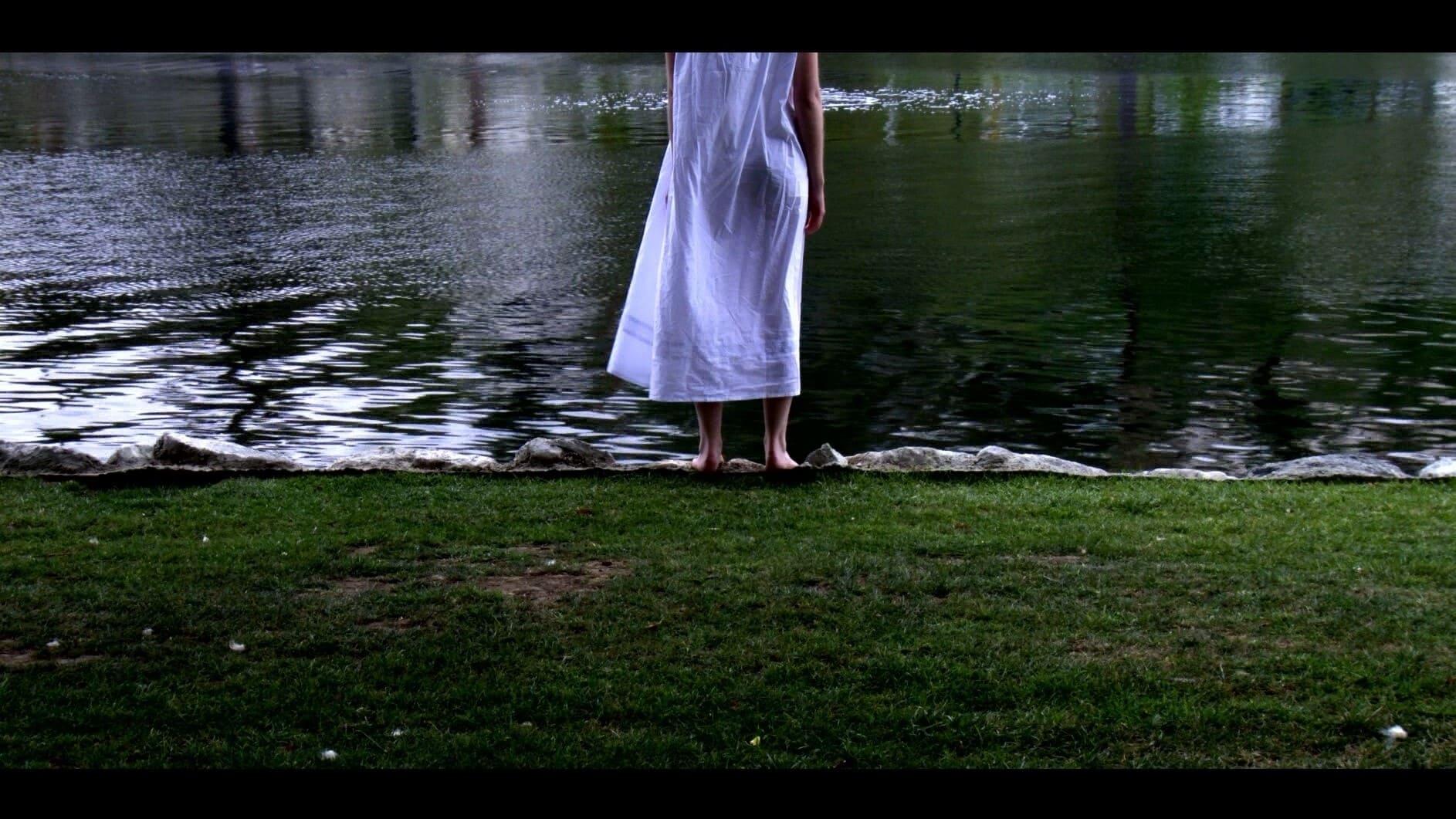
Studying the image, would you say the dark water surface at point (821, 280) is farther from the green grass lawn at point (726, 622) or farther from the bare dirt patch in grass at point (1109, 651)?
the bare dirt patch in grass at point (1109, 651)

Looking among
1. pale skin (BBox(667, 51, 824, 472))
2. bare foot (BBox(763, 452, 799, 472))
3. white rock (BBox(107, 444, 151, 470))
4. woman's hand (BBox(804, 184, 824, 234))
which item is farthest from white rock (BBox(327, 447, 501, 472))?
woman's hand (BBox(804, 184, 824, 234))

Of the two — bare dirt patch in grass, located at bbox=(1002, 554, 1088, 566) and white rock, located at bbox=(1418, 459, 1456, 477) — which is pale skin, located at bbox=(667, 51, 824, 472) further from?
white rock, located at bbox=(1418, 459, 1456, 477)

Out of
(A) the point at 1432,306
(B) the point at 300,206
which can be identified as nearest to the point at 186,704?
(A) the point at 1432,306

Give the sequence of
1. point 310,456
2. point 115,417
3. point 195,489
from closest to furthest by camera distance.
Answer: point 195,489 → point 310,456 → point 115,417

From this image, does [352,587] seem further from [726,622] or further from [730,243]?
[730,243]

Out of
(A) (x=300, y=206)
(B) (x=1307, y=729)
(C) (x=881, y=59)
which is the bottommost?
(B) (x=1307, y=729)

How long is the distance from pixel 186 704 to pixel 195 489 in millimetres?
2235

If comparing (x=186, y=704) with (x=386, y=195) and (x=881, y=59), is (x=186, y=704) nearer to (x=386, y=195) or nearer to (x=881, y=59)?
(x=386, y=195)

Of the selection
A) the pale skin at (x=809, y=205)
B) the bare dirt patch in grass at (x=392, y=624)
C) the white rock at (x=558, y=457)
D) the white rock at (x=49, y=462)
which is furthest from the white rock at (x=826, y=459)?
the white rock at (x=49, y=462)

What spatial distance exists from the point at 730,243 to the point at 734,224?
0.24 ft

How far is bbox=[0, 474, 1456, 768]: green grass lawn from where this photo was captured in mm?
3199

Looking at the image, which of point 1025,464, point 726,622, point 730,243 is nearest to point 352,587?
point 726,622

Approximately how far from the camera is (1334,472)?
5.66 metres
